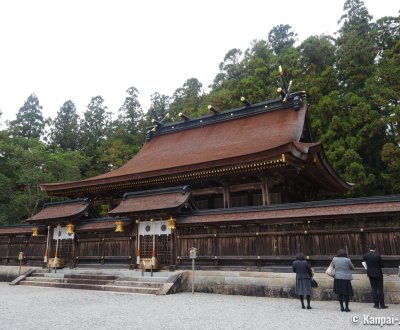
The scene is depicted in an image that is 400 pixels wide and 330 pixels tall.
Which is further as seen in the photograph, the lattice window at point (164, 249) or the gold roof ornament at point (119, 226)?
the gold roof ornament at point (119, 226)

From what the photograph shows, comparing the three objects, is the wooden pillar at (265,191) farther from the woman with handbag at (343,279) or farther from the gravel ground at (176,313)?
the woman with handbag at (343,279)

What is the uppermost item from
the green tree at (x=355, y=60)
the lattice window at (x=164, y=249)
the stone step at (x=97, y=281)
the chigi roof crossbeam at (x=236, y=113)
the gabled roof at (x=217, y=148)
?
the green tree at (x=355, y=60)

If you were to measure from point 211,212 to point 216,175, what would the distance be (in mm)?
2328

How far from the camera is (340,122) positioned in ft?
87.0

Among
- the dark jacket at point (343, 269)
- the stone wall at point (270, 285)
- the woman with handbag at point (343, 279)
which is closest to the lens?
the woman with handbag at point (343, 279)

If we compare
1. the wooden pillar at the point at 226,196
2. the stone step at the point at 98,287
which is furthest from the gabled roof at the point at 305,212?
the stone step at the point at 98,287

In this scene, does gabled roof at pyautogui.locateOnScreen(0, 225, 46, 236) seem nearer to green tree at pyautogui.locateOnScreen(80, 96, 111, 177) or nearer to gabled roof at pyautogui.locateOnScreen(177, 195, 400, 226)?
gabled roof at pyautogui.locateOnScreen(177, 195, 400, 226)

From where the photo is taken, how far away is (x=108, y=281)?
13758 millimetres

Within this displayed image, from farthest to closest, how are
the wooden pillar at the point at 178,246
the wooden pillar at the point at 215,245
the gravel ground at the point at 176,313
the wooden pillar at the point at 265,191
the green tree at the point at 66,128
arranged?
the green tree at the point at 66,128 < the wooden pillar at the point at 265,191 < the wooden pillar at the point at 178,246 < the wooden pillar at the point at 215,245 < the gravel ground at the point at 176,313

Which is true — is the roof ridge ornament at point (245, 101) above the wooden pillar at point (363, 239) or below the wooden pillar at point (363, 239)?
above

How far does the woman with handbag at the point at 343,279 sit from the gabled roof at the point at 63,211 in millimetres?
12733

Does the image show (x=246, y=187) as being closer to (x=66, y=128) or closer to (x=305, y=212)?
(x=305, y=212)

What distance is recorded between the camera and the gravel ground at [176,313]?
6.97 meters

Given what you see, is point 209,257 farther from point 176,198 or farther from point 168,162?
point 168,162
